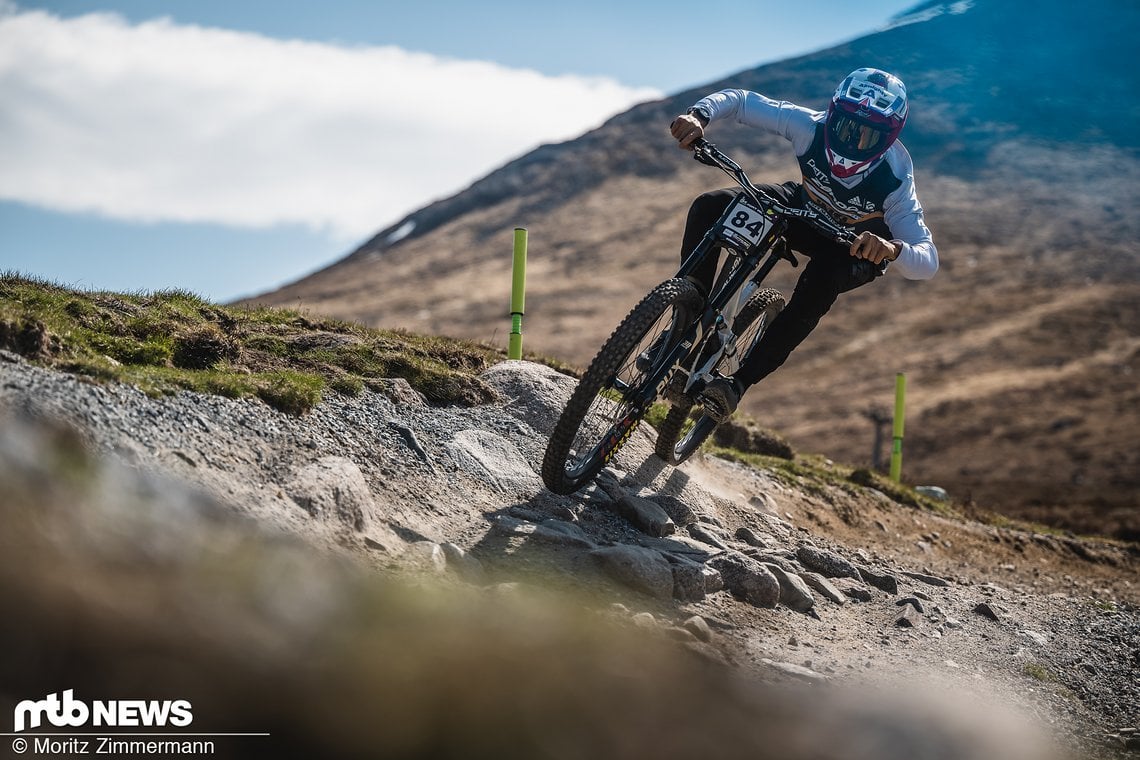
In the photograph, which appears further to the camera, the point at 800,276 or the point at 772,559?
the point at 772,559

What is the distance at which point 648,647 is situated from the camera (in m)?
4.79

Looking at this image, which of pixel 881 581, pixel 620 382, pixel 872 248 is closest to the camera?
pixel 872 248

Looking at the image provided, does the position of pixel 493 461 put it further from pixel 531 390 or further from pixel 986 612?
pixel 986 612

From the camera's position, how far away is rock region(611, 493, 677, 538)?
7305 mm

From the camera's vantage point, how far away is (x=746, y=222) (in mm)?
7109

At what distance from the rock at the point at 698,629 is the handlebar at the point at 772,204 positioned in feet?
9.48

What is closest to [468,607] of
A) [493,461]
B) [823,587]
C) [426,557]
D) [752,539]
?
[426,557]

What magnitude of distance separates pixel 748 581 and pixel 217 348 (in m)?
3.99

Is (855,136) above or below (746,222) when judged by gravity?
above

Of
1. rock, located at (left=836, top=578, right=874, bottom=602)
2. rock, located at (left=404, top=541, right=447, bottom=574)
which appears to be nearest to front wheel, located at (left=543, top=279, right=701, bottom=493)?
rock, located at (left=404, top=541, right=447, bottom=574)

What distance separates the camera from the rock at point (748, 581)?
6.73m

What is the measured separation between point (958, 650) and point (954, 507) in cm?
750

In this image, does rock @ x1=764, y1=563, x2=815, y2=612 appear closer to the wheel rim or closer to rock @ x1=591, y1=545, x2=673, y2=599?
rock @ x1=591, y1=545, x2=673, y2=599

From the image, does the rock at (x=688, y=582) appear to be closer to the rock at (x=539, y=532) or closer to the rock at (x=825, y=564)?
the rock at (x=539, y=532)
